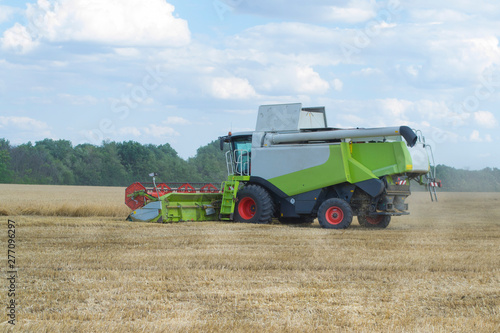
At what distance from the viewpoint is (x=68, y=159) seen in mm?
60031

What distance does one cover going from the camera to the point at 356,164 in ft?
44.1

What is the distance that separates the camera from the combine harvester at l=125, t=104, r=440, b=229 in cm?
1334

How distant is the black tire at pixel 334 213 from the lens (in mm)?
13367

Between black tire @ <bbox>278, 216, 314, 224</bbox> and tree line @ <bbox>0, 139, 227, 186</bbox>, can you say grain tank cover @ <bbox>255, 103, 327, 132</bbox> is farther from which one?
tree line @ <bbox>0, 139, 227, 186</bbox>

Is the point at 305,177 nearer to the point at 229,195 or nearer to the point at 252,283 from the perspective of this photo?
the point at 229,195

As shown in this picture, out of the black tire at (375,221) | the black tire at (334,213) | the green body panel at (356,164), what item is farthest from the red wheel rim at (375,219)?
the green body panel at (356,164)

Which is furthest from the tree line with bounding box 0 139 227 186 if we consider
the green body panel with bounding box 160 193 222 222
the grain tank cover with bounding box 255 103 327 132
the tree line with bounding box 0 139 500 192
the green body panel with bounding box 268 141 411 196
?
the green body panel with bounding box 268 141 411 196

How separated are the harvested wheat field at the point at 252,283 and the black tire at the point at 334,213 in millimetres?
1908

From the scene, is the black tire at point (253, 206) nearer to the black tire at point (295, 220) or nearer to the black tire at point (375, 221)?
the black tire at point (295, 220)

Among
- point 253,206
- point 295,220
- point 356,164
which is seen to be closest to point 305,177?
point 356,164

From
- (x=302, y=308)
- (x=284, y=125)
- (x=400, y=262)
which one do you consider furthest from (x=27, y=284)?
(x=284, y=125)

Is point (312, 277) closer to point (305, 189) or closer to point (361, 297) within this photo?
point (361, 297)

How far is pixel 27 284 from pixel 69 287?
1.58ft

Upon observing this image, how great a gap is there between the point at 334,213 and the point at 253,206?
7.46 feet
